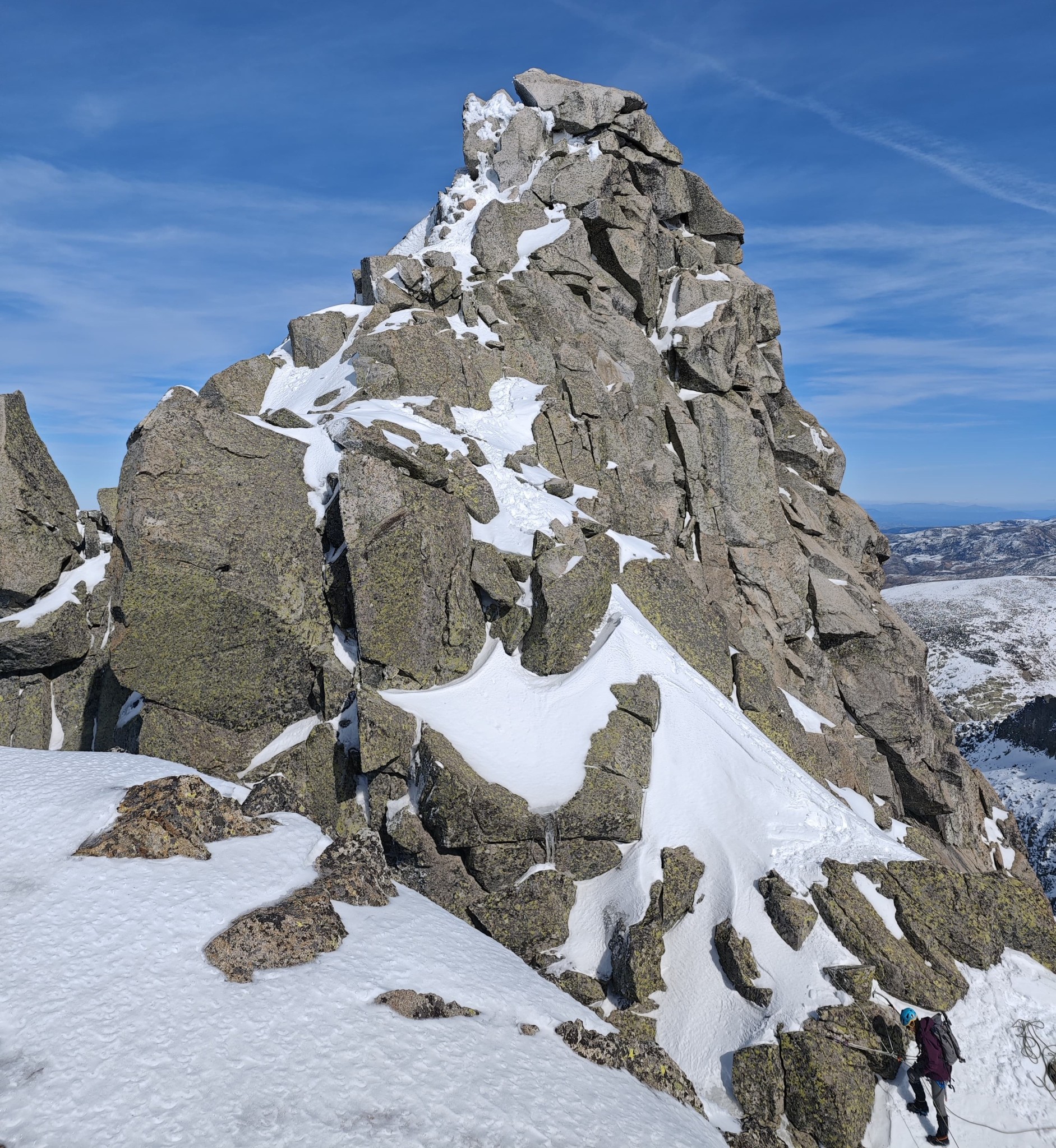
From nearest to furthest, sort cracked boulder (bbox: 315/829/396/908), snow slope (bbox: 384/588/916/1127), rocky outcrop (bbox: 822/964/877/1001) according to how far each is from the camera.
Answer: cracked boulder (bbox: 315/829/396/908), rocky outcrop (bbox: 822/964/877/1001), snow slope (bbox: 384/588/916/1127)

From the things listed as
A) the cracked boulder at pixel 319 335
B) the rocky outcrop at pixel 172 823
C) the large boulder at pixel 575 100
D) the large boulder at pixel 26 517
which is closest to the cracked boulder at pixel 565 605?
the rocky outcrop at pixel 172 823

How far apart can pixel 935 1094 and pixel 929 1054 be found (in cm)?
76

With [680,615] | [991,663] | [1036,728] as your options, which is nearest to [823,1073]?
[680,615]

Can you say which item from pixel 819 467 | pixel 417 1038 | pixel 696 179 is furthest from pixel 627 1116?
pixel 696 179

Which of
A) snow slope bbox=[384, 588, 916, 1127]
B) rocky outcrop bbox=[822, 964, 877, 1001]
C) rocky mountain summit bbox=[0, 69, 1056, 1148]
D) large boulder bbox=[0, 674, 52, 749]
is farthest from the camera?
large boulder bbox=[0, 674, 52, 749]

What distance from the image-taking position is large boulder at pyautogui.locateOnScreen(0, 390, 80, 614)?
25.8m

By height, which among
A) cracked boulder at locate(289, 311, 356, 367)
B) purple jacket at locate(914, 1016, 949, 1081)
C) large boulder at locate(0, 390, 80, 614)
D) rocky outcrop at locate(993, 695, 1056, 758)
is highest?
cracked boulder at locate(289, 311, 356, 367)

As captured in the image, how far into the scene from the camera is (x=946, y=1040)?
14.5m

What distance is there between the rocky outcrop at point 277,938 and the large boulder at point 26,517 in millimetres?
19285

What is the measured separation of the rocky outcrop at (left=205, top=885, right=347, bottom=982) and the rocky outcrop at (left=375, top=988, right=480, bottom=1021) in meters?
1.59

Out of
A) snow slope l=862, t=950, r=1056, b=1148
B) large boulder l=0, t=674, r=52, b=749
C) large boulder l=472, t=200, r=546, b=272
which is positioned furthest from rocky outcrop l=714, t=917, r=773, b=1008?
large boulder l=472, t=200, r=546, b=272

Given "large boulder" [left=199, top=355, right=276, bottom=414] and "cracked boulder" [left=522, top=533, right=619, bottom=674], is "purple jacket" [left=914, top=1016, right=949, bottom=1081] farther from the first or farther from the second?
"large boulder" [left=199, top=355, right=276, bottom=414]

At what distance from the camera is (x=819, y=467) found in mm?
54281

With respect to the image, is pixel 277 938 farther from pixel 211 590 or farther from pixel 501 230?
pixel 501 230
